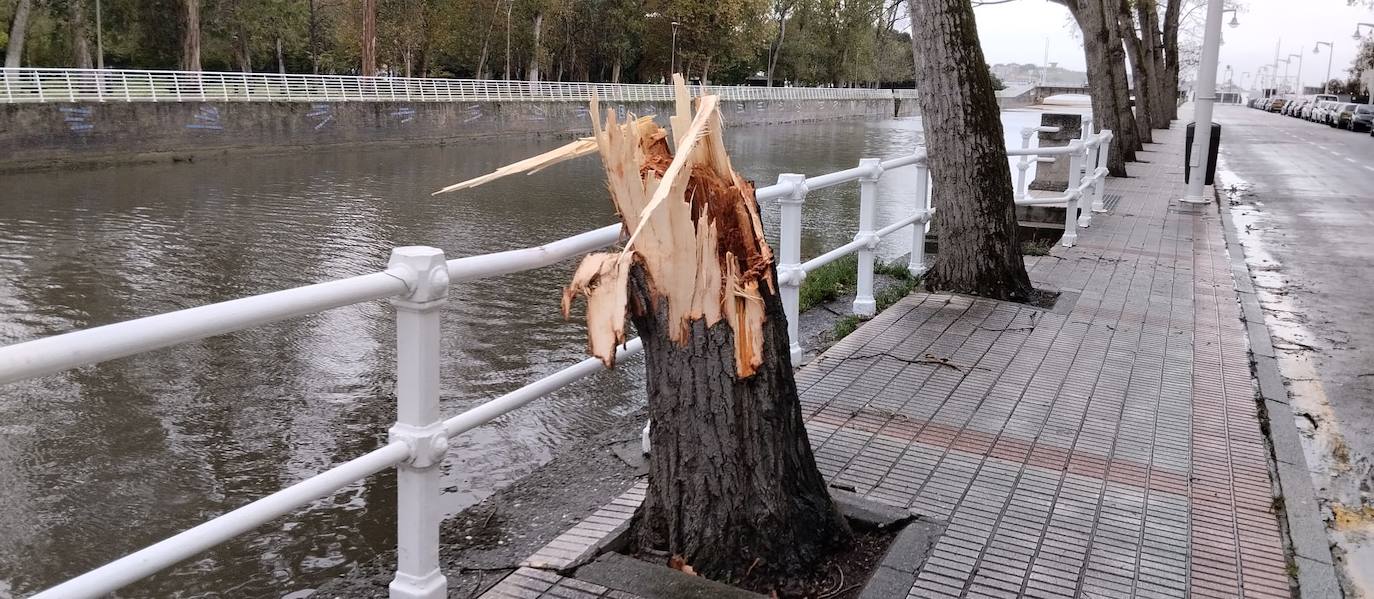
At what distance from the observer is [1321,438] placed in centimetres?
580

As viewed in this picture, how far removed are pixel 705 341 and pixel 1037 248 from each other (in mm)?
8461

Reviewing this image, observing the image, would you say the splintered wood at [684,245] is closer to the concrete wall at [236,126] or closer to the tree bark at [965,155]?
the tree bark at [965,155]

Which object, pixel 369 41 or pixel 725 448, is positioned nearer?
pixel 725 448

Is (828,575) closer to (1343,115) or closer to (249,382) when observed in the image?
(249,382)

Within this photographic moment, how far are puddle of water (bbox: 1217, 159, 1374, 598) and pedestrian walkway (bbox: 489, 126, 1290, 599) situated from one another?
0.31 m

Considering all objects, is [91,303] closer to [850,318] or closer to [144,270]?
[144,270]

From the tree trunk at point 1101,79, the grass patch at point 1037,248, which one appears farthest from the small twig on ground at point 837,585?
the tree trunk at point 1101,79

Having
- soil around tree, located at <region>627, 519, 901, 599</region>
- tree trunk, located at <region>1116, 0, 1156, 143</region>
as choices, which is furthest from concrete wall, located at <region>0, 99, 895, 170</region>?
soil around tree, located at <region>627, 519, 901, 599</region>

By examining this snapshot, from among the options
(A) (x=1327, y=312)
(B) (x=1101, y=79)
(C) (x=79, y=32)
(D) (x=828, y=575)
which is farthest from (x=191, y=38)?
A: (D) (x=828, y=575)

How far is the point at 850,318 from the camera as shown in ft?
25.1

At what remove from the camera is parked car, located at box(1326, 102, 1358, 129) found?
2121 inches

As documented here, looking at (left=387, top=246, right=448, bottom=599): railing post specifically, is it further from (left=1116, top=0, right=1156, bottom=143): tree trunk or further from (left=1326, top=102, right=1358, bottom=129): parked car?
(left=1326, top=102, right=1358, bottom=129): parked car

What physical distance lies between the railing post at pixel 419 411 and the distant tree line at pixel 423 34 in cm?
3781

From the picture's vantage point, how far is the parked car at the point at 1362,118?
5081cm
